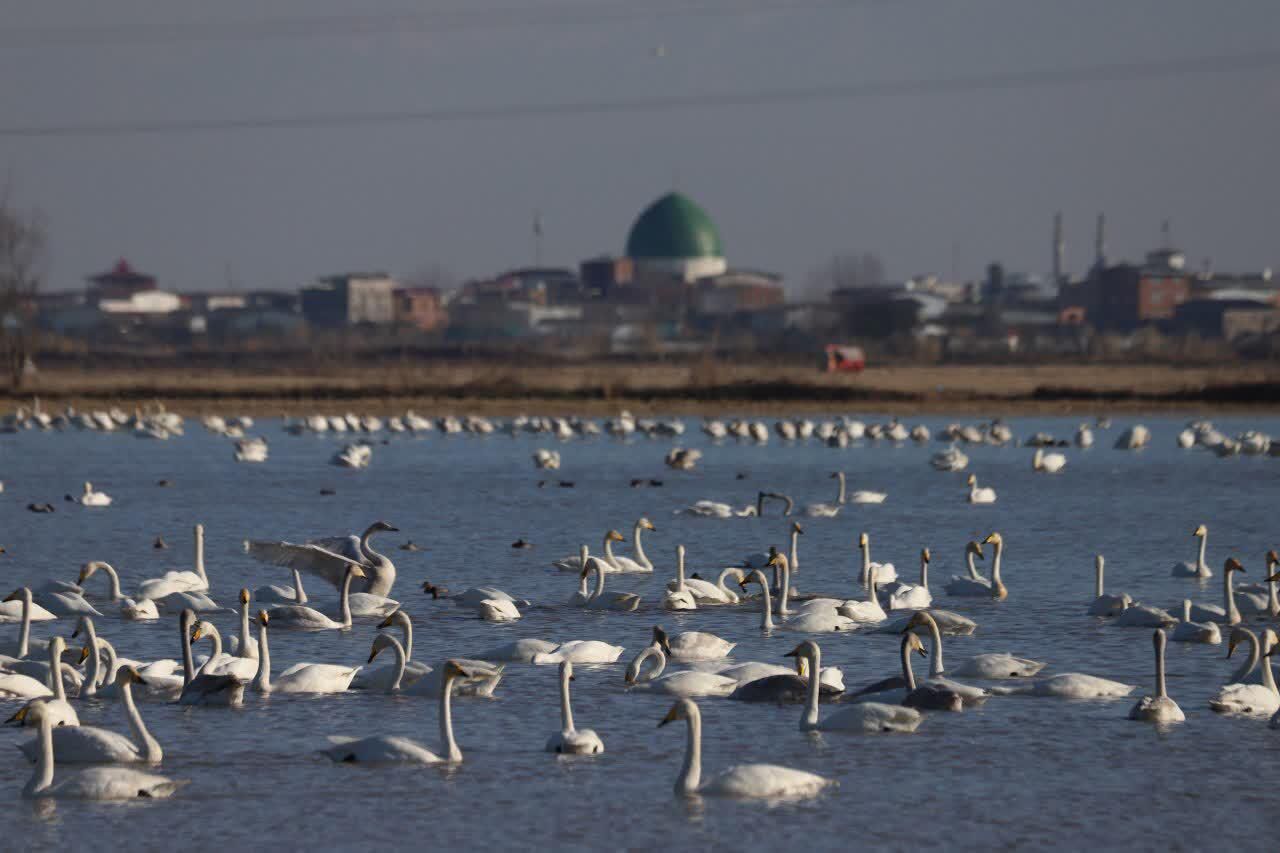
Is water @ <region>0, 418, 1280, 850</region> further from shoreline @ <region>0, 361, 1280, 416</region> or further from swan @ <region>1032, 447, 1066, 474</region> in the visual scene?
shoreline @ <region>0, 361, 1280, 416</region>

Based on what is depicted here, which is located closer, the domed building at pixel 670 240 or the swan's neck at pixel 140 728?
the swan's neck at pixel 140 728

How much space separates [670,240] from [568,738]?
13283 cm

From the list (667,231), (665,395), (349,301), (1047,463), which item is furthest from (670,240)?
(1047,463)

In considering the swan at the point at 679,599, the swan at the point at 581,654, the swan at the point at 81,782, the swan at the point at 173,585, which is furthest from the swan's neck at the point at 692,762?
the swan at the point at 173,585

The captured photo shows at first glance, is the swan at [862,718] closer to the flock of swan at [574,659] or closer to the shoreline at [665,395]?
the flock of swan at [574,659]

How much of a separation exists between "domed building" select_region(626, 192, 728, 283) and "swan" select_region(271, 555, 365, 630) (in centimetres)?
12598

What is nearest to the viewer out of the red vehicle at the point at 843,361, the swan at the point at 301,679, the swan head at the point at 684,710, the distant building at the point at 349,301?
the swan head at the point at 684,710

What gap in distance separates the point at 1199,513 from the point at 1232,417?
80.4 ft

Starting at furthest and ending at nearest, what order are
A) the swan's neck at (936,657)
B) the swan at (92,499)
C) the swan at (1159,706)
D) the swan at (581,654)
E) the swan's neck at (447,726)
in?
the swan at (92,499), the swan at (581,654), the swan's neck at (936,657), the swan at (1159,706), the swan's neck at (447,726)

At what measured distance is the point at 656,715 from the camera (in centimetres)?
1286

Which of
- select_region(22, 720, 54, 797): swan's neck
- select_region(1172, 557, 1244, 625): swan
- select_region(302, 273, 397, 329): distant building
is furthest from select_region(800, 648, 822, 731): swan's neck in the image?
select_region(302, 273, 397, 329): distant building

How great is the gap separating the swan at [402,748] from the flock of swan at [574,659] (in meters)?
0.01

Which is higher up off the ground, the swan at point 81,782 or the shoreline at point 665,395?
the swan at point 81,782

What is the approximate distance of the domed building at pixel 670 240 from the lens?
14300 cm
